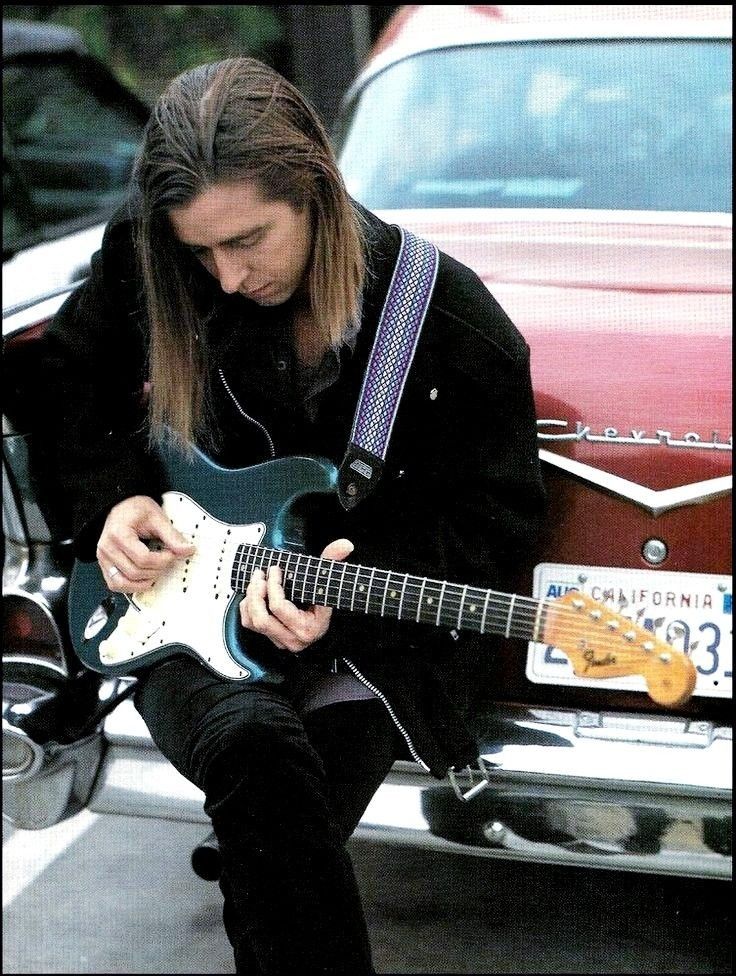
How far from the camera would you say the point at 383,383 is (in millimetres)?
2385

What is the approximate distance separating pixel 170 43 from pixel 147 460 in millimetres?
7881

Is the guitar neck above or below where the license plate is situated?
above

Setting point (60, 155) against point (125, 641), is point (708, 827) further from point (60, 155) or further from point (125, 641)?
point (60, 155)

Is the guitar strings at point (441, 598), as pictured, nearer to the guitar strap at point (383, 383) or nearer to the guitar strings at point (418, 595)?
the guitar strings at point (418, 595)

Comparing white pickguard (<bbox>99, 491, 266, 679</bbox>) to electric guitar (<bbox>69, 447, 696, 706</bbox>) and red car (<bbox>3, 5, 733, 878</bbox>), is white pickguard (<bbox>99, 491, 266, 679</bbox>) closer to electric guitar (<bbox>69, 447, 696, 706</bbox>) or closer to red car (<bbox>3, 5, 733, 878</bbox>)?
electric guitar (<bbox>69, 447, 696, 706</bbox>)

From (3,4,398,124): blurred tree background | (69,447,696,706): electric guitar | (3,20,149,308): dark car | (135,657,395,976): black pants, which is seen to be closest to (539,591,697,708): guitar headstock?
(69,447,696,706): electric guitar

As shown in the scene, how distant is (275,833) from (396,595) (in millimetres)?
430

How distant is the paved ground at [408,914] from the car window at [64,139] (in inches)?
131

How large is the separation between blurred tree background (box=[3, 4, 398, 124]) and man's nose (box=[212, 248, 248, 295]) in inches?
274

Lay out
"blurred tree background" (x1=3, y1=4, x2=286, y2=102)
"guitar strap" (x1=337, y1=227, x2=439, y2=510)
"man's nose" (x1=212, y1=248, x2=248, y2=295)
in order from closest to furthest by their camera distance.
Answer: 1. "man's nose" (x1=212, y1=248, x2=248, y2=295)
2. "guitar strap" (x1=337, y1=227, x2=439, y2=510)
3. "blurred tree background" (x1=3, y1=4, x2=286, y2=102)

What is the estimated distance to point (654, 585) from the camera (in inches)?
98.3

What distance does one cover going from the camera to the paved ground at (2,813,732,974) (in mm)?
3004

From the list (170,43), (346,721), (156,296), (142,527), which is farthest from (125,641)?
(170,43)

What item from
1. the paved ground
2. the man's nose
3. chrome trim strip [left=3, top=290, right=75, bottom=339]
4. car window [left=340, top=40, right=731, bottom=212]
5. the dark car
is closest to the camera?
the man's nose
